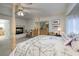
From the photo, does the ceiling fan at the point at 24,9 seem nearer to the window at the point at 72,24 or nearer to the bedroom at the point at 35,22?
the bedroom at the point at 35,22

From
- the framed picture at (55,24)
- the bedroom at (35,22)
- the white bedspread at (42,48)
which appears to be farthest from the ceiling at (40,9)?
the white bedspread at (42,48)

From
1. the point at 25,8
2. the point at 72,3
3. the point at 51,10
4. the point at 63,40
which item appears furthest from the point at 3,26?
the point at 72,3

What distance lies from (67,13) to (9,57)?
103 cm

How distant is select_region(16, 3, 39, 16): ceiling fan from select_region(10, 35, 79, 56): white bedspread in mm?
392

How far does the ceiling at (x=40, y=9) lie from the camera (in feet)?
5.65

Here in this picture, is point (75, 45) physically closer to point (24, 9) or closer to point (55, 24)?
point (55, 24)

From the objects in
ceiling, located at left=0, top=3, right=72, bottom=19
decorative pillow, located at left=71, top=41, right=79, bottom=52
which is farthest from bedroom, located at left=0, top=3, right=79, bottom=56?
decorative pillow, located at left=71, top=41, right=79, bottom=52

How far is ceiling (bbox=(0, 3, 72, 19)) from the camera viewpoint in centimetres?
172

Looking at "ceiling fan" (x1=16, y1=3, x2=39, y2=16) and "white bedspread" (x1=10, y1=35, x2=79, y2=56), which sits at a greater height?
"ceiling fan" (x1=16, y1=3, x2=39, y2=16)

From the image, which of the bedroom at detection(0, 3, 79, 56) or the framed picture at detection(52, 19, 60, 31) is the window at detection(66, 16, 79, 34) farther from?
the framed picture at detection(52, 19, 60, 31)

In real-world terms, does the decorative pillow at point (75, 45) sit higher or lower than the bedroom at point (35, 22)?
lower

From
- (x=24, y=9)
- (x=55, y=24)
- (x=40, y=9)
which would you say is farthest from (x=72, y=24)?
(x=24, y=9)

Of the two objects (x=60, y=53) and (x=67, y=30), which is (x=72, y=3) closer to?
(x=67, y=30)

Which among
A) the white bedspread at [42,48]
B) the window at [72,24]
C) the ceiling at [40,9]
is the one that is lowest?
the white bedspread at [42,48]
